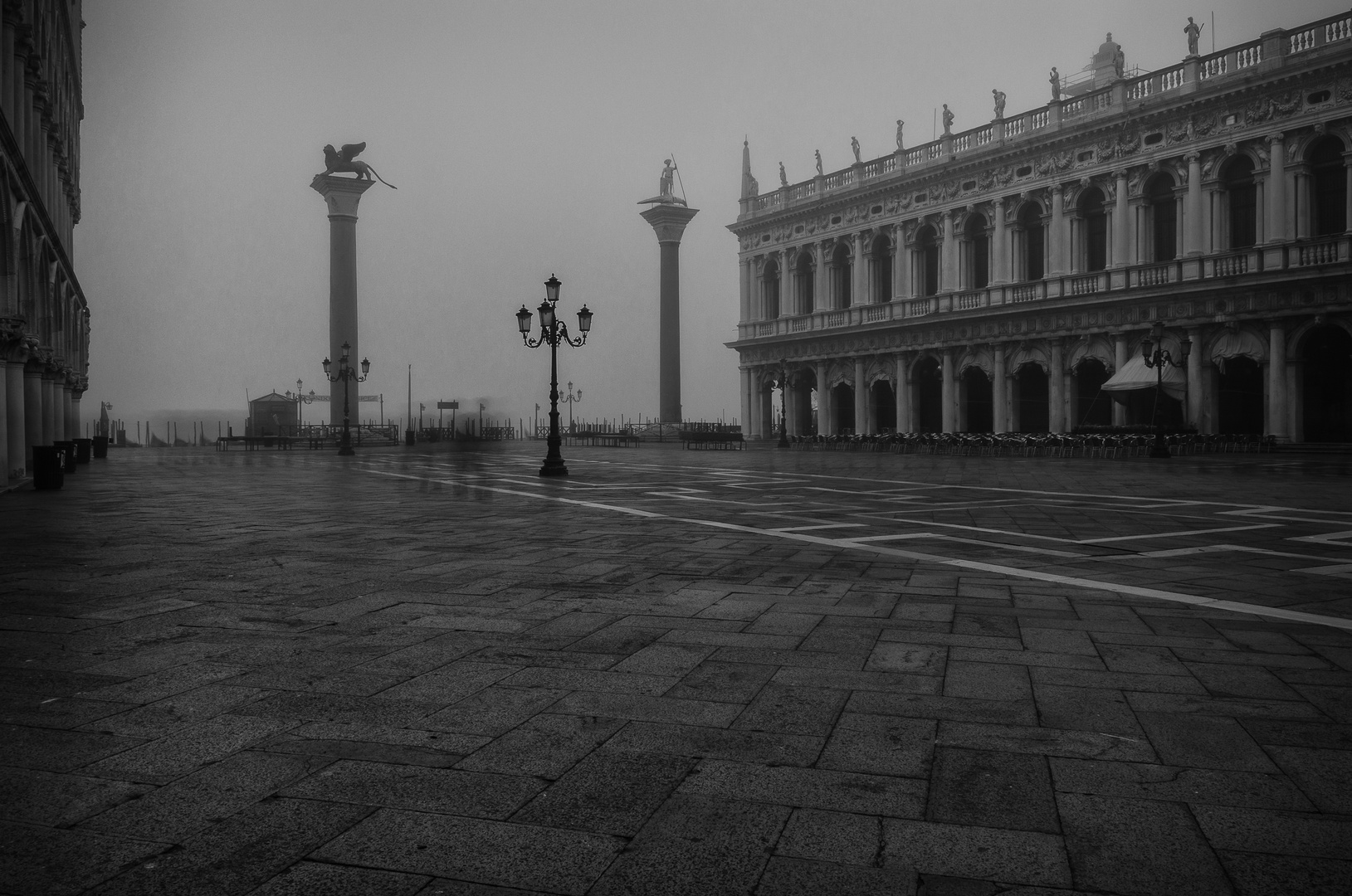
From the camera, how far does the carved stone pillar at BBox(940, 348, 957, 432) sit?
4094cm

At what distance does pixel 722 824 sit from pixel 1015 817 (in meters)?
0.76

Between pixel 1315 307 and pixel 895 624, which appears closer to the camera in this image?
pixel 895 624

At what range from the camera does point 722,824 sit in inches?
96.7

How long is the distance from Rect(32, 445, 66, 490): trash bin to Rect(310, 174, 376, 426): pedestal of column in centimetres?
3578

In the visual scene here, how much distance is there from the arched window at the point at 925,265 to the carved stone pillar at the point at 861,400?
14.5 feet

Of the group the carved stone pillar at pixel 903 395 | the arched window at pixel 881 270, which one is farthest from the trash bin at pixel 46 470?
the arched window at pixel 881 270

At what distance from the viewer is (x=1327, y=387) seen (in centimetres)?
3048

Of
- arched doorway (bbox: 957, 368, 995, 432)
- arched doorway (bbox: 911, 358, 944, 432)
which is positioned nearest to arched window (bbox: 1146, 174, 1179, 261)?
arched doorway (bbox: 957, 368, 995, 432)

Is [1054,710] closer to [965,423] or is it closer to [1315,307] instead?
[1315,307]

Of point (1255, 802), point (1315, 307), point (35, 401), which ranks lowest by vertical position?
point (1255, 802)

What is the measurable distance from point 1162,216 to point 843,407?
57.1 ft

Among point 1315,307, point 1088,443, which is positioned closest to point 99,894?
point 1088,443

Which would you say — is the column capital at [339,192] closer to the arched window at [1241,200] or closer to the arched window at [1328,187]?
the arched window at [1241,200]

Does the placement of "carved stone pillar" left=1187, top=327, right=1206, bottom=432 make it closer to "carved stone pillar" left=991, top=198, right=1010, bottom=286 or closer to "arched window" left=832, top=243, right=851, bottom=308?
"carved stone pillar" left=991, top=198, right=1010, bottom=286
